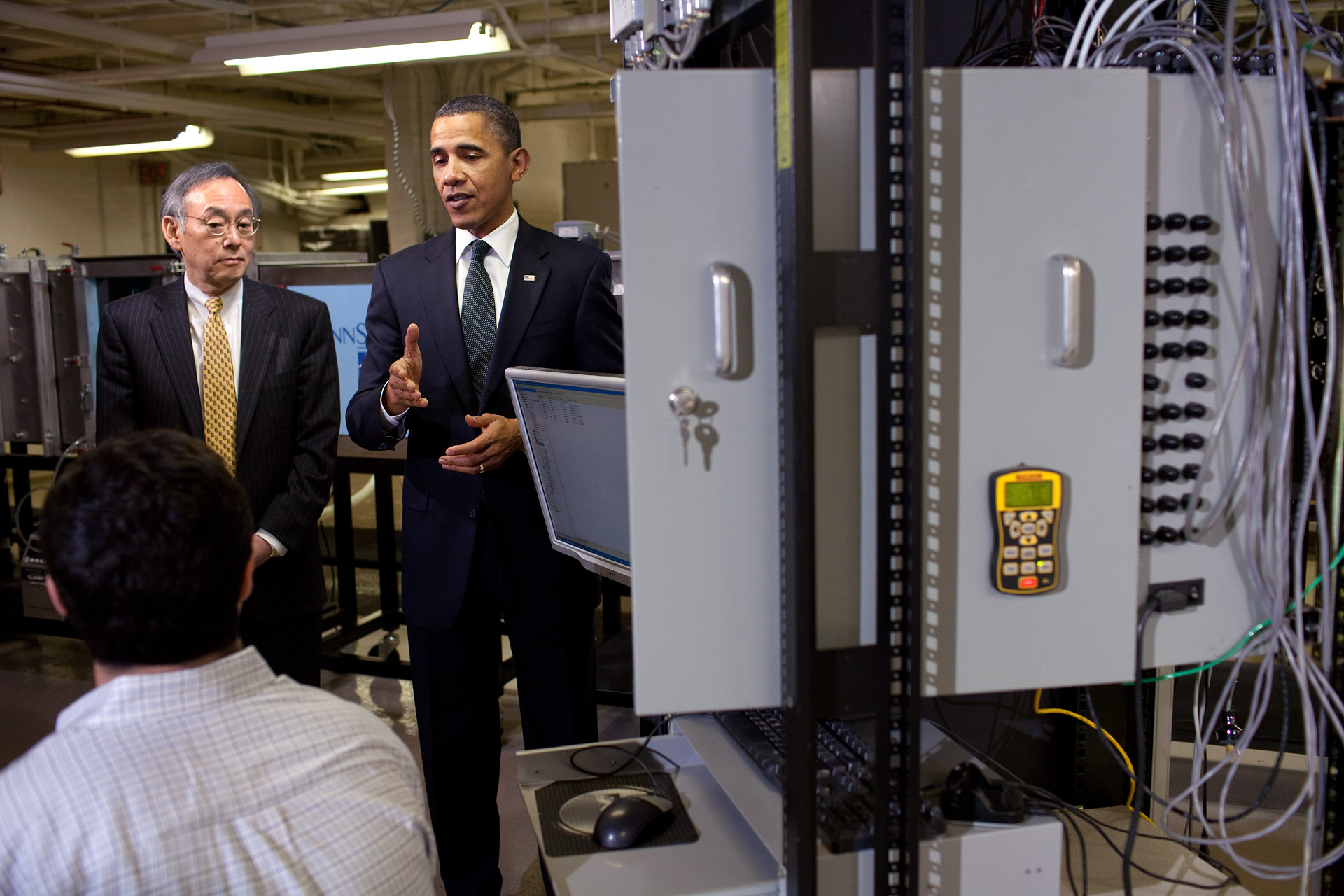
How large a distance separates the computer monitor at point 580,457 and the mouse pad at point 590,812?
307 mm

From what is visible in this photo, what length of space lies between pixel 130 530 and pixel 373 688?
299cm

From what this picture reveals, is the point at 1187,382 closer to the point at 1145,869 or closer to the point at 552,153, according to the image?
the point at 1145,869

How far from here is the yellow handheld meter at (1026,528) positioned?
1.10m

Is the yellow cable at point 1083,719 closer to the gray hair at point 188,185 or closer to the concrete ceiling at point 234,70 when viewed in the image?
the gray hair at point 188,185

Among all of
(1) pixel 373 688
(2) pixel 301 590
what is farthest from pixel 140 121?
(2) pixel 301 590

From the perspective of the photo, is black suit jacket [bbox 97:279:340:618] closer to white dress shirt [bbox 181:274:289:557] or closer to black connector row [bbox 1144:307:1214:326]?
white dress shirt [bbox 181:274:289:557]

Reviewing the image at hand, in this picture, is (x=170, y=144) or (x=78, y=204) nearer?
(x=170, y=144)

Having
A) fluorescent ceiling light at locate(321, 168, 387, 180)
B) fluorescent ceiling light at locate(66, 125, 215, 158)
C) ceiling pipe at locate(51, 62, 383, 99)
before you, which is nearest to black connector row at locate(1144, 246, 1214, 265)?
ceiling pipe at locate(51, 62, 383, 99)

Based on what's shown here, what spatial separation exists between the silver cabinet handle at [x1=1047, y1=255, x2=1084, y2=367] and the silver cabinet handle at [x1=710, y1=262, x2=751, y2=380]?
1.11 feet

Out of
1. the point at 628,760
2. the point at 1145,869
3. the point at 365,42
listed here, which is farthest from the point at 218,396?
the point at 365,42

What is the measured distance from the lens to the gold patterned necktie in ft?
6.48

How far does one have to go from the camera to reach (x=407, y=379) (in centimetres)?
171

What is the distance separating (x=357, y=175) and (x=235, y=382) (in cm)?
885

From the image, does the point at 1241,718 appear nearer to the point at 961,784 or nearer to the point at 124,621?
the point at 961,784
